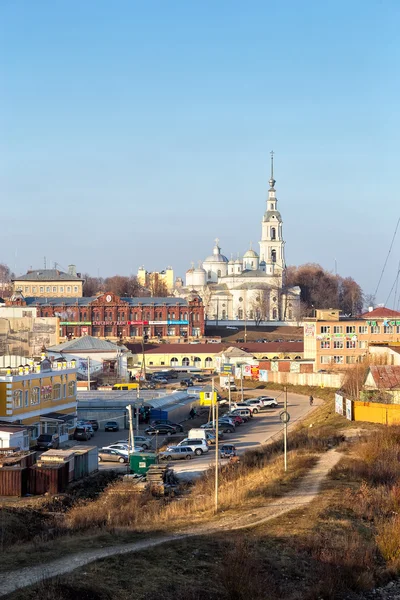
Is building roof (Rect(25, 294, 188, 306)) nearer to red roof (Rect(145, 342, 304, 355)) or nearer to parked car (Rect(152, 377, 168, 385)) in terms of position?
red roof (Rect(145, 342, 304, 355))

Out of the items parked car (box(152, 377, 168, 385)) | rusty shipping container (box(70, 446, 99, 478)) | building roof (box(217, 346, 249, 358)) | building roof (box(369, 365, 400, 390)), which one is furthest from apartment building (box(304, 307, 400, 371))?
rusty shipping container (box(70, 446, 99, 478))

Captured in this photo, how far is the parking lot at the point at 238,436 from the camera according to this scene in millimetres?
29891

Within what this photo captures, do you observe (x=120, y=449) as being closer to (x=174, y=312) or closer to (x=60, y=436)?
(x=60, y=436)

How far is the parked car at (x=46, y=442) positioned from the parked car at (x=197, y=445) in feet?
15.2

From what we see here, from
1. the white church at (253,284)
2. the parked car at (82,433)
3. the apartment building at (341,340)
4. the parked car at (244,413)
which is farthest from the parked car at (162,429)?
the white church at (253,284)

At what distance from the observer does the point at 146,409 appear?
43156 millimetres

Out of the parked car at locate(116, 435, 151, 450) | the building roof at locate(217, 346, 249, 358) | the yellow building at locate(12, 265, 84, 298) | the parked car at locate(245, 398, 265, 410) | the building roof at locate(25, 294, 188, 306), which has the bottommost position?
the parked car at locate(116, 435, 151, 450)

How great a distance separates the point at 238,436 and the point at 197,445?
17.5 feet

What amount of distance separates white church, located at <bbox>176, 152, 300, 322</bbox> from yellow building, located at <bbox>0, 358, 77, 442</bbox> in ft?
223

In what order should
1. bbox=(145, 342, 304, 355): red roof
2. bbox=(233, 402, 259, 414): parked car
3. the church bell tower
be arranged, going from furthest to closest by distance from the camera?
the church bell tower
bbox=(145, 342, 304, 355): red roof
bbox=(233, 402, 259, 414): parked car

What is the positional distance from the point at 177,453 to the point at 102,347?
35.1 m

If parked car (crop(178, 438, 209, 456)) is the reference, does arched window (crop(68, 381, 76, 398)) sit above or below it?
above

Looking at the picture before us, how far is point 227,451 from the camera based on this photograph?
32.1 meters

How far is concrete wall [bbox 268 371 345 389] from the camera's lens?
5303 centimetres
